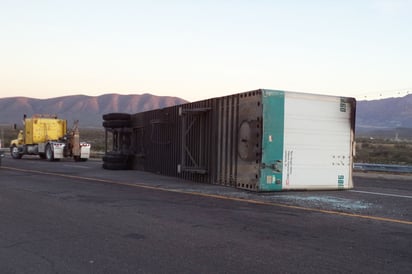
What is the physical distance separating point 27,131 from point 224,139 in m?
22.0

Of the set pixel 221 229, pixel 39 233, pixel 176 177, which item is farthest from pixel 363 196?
pixel 39 233

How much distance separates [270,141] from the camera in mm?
12922

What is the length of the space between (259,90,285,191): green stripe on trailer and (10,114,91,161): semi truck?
62.7 ft

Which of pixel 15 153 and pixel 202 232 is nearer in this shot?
pixel 202 232

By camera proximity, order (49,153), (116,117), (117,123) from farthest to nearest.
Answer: (49,153)
(116,117)
(117,123)

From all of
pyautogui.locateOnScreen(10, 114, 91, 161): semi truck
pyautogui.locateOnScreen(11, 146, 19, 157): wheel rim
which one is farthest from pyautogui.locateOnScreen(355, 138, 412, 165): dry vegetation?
pyautogui.locateOnScreen(11, 146, 19, 157): wheel rim

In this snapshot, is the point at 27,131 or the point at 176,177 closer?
the point at 176,177

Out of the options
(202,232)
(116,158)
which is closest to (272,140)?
(202,232)

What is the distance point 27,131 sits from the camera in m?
32.6

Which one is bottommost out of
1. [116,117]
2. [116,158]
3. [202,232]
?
[202,232]

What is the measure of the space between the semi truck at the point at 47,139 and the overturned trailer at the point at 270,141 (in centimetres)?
1534

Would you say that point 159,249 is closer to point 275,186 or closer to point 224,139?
point 275,186

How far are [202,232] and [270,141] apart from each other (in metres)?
5.63

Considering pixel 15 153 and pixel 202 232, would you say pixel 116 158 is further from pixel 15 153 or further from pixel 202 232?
pixel 15 153
